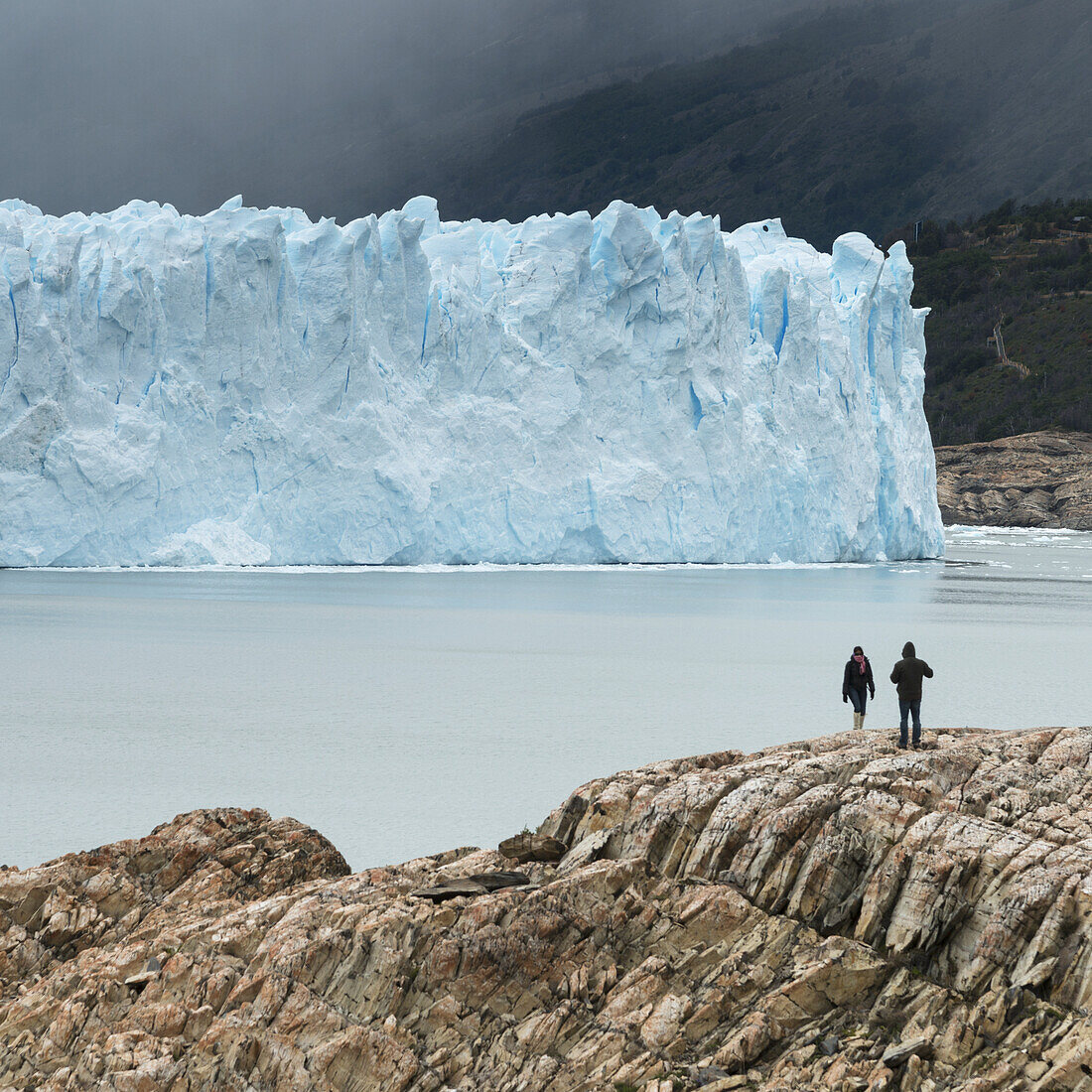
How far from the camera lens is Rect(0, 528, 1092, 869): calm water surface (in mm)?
6418

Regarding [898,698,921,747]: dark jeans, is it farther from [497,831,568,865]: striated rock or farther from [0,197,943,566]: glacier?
[0,197,943,566]: glacier

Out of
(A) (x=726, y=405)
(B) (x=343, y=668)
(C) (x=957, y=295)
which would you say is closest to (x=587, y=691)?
(B) (x=343, y=668)

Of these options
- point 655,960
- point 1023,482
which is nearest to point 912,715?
point 655,960

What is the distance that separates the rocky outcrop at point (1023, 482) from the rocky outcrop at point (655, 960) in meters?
59.2

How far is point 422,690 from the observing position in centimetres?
1003

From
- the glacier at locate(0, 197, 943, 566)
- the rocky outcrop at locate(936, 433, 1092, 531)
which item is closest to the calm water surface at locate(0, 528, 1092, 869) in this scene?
the glacier at locate(0, 197, 943, 566)

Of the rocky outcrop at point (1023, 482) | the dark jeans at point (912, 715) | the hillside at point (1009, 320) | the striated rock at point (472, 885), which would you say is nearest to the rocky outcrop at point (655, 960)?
the striated rock at point (472, 885)

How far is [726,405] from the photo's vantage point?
26.1 meters

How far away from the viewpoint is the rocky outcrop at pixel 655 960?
3.22m

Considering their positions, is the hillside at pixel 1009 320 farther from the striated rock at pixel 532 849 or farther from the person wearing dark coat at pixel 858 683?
the striated rock at pixel 532 849

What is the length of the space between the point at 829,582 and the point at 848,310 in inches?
340

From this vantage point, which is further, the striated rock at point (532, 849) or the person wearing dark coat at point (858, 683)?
the person wearing dark coat at point (858, 683)

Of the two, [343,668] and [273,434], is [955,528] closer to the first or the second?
[273,434]

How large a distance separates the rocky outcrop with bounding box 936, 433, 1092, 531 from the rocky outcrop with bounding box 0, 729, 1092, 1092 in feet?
194
